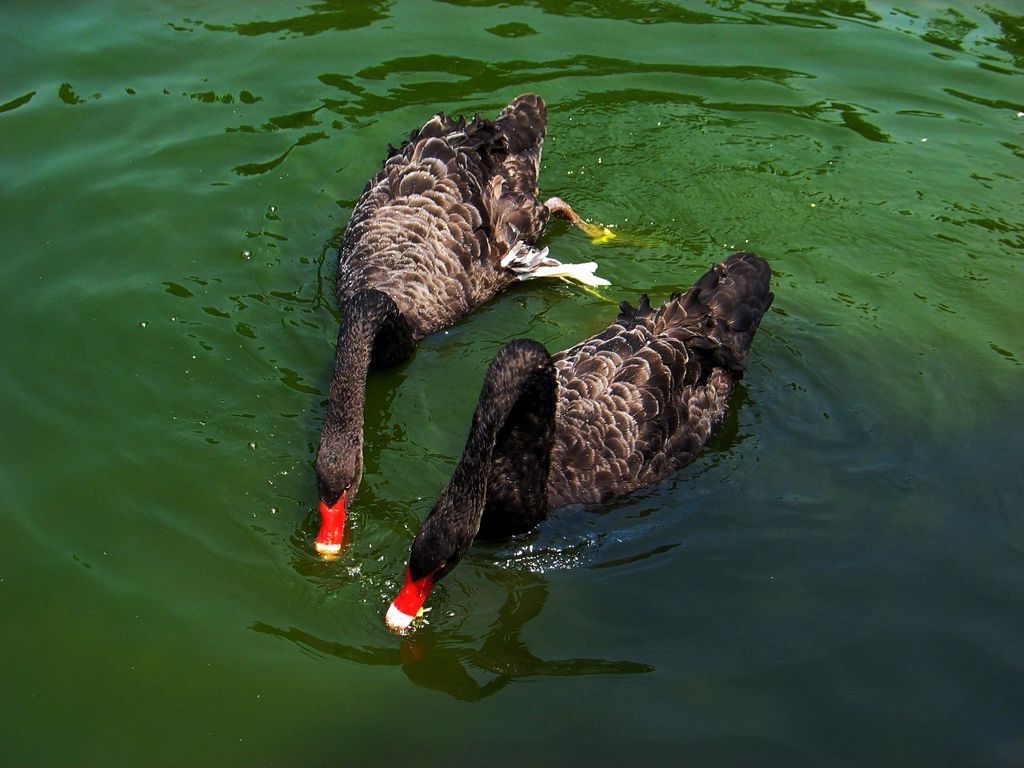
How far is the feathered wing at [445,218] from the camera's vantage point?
734cm

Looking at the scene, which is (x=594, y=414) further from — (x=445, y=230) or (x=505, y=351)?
(x=445, y=230)

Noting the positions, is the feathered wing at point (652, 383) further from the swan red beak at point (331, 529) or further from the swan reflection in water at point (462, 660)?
the swan red beak at point (331, 529)

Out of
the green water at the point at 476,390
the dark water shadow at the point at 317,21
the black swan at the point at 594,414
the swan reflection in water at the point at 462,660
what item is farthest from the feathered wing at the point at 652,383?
the dark water shadow at the point at 317,21

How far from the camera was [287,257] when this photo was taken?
307 inches

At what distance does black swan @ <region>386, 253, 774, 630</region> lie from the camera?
5027mm

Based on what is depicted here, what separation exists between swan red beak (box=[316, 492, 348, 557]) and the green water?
124 mm

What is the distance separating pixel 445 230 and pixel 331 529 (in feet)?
9.26

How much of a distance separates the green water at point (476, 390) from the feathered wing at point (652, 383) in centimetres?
21

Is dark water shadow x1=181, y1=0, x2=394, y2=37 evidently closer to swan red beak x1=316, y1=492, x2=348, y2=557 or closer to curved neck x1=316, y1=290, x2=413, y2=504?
curved neck x1=316, y1=290, x2=413, y2=504

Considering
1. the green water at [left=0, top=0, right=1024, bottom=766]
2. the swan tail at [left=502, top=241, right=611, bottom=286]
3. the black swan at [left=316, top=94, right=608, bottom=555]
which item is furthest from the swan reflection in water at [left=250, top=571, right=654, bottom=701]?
the swan tail at [left=502, top=241, right=611, bottom=286]

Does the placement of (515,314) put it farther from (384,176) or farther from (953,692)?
(953,692)

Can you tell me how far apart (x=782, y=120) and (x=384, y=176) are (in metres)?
3.54

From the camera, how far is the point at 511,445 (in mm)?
5672

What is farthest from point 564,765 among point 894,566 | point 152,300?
point 152,300
